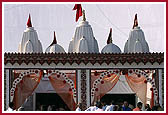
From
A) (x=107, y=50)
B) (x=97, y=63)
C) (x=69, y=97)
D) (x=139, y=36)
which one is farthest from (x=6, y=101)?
(x=139, y=36)

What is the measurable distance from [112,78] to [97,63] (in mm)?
910

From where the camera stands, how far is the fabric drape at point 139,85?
52.3 ft

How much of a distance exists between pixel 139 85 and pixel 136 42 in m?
2.51

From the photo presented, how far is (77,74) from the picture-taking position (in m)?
15.7

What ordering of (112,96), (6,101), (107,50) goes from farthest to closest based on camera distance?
1. (112,96)
2. (107,50)
3. (6,101)

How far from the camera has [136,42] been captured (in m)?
17.8

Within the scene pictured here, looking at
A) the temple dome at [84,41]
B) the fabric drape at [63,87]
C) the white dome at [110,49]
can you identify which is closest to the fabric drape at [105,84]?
the fabric drape at [63,87]

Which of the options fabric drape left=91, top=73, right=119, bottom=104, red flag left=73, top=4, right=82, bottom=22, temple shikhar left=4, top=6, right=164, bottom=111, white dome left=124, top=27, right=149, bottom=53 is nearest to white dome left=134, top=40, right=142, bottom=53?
white dome left=124, top=27, right=149, bottom=53

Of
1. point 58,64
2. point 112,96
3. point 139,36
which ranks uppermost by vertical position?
point 139,36

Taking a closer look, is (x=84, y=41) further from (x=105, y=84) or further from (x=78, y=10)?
(x=105, y=84)

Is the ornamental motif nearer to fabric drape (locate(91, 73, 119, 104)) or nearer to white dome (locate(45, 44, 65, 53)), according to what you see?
fabric drape (locate(91, 73, 119, 104))

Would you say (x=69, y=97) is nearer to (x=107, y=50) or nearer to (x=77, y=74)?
(x=77, y=74)

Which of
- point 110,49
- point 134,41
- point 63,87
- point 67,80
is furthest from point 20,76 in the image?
point 134,41

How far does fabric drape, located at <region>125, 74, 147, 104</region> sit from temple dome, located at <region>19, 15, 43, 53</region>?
4.77 m
